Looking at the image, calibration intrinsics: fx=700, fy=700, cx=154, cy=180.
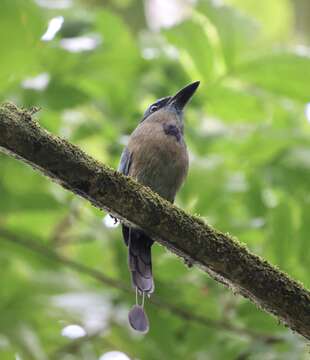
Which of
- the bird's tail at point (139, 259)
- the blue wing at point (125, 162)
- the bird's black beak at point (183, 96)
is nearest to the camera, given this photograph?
the bird's tail at point (139, 259)

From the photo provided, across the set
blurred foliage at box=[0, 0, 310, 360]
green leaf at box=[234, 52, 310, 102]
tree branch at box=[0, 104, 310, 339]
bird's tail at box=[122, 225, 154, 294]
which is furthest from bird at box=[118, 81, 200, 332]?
tree branch at box=[0, 104, 310, 339]

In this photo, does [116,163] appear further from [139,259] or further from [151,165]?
[139,259]

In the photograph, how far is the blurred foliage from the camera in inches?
134

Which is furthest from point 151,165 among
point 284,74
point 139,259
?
point 284,74

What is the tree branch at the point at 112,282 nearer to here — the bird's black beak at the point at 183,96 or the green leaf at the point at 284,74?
the bird's black beak at the point at 183,96

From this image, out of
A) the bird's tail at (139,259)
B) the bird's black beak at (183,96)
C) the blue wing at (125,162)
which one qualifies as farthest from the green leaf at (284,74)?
the bird's tail at (139,259)

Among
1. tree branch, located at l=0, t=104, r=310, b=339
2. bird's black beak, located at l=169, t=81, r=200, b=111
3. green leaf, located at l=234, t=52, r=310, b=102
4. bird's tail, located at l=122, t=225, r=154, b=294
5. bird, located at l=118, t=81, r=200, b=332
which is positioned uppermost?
green leaf, located at l=234, t=52, r=310, b=102

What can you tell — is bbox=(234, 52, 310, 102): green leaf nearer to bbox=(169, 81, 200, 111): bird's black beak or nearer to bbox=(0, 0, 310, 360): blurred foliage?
bbox=(0, 0, 310, 360): blurred foliage

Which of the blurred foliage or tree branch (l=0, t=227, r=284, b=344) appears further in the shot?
tree branch (l=0, t=227, r=284, b=344)

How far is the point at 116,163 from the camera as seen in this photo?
371 cm

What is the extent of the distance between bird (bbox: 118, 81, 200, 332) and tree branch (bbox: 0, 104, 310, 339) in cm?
56

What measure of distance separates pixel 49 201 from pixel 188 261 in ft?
4.01

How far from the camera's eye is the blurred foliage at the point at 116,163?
341 cm

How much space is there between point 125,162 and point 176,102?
0.52 metres
